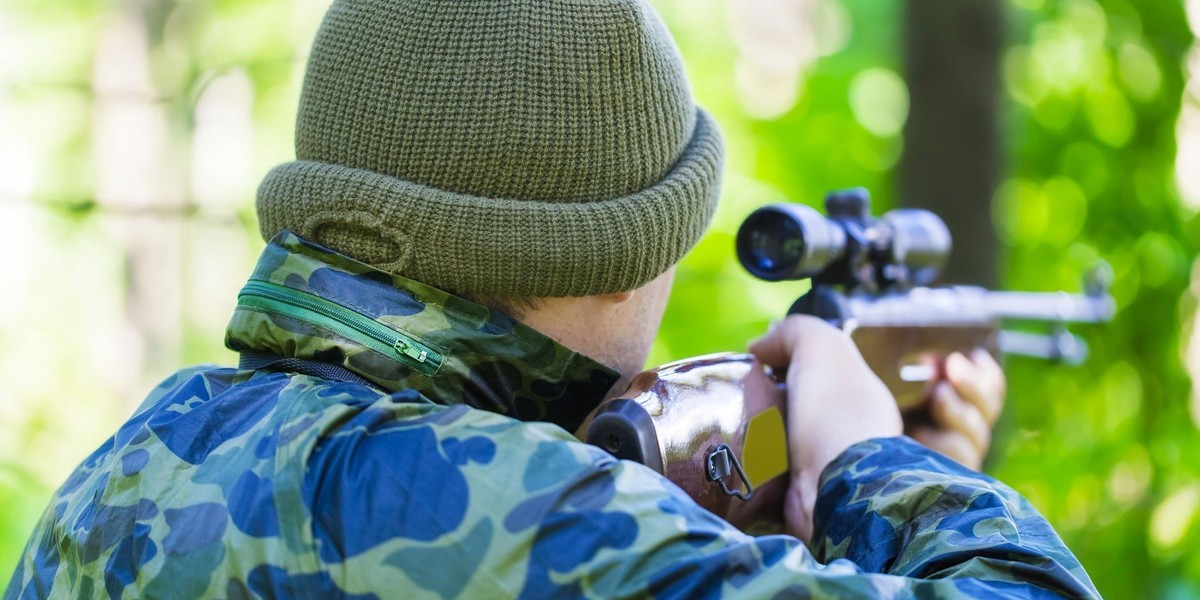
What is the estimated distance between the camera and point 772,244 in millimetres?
2516

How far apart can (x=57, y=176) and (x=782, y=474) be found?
6699 millimetres

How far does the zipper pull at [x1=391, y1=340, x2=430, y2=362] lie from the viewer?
64.8 inches

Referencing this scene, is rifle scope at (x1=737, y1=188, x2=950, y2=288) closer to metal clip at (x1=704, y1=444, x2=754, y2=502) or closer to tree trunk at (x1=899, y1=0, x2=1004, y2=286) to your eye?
metal clip at (x1=704, y1=444, x2=754, y2=502)

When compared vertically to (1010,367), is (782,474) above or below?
above

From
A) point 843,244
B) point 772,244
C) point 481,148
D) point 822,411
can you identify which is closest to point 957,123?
point 843,244

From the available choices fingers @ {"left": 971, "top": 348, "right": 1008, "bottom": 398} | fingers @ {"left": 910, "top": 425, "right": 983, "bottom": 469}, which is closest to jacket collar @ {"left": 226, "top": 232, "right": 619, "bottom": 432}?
fingers @ {"left": 910, "top": 425, "right": 983, "bottom": 469}

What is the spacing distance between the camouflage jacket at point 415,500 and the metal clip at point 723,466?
0.20m

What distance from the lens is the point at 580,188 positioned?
5.95 ft

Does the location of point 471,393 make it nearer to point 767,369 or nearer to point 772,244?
point 767,369

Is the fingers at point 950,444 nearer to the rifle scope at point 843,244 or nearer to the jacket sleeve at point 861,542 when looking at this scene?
the rifle scope at point 843,244

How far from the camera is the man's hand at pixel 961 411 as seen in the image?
2.85 meters

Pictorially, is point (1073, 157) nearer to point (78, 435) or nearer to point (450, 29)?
point (450, 29)

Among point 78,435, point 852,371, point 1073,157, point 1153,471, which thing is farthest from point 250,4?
point 852,371

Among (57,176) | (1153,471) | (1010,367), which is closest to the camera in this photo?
(1153,471)
